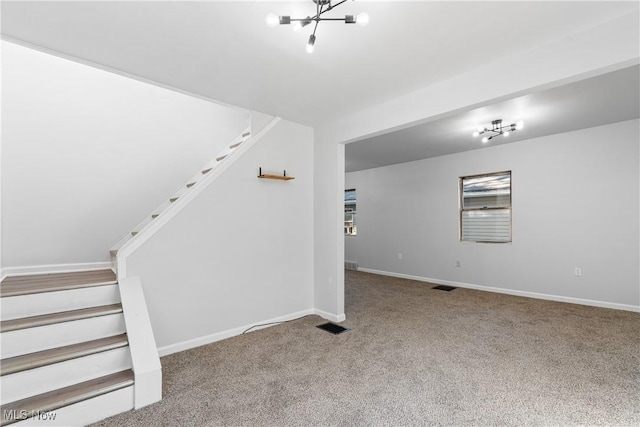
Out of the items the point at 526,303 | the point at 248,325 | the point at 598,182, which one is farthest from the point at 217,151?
the point at 598,182

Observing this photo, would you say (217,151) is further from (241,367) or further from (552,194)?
(552,194)

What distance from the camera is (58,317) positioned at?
2.28m

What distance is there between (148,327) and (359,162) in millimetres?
5275

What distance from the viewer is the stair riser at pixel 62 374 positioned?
1.86 meters

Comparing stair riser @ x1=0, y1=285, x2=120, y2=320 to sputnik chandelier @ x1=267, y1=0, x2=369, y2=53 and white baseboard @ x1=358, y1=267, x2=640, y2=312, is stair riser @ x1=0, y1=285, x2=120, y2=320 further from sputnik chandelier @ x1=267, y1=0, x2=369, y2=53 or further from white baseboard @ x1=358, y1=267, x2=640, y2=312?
white baseboard @ x1=358, y1=267, x2=640, y2=312

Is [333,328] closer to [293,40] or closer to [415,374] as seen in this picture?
[415,374]

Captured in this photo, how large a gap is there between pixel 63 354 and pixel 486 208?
6.07 m

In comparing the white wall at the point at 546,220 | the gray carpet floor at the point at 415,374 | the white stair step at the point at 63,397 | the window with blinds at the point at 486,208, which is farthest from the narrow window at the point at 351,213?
the white stair step at the point at 63,397

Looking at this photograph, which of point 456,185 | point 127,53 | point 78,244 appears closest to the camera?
point 127,53

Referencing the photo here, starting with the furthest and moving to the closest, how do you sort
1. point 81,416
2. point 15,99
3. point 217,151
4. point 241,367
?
point 217,151 → point 15,99 → point 241,367 → point 81,416

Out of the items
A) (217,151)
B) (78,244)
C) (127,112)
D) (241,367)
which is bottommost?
(241,367)

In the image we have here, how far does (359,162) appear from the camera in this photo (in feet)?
22.1

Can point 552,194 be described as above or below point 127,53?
below

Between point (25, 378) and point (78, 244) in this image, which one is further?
point (78, 244)
